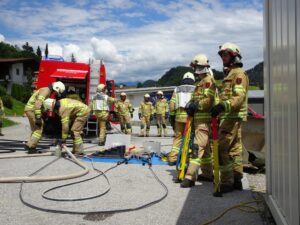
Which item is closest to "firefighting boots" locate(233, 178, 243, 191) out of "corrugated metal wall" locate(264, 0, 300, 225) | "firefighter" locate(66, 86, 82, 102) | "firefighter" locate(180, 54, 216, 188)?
"firefighter" locate(180, 54, 216, 188)

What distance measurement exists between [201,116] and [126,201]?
195 centimetres

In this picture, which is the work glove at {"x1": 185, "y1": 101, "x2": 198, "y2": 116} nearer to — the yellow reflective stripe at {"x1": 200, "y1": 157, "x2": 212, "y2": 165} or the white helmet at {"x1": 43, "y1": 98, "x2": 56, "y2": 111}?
the yellow reflective stripe at {"x1": 200, "y1": 157, "x2": 212, "y2": 165}

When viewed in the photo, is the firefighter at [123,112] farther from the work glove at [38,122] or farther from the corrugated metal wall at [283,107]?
the corrugated metal wall at [283,107]

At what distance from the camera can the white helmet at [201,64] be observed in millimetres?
6113

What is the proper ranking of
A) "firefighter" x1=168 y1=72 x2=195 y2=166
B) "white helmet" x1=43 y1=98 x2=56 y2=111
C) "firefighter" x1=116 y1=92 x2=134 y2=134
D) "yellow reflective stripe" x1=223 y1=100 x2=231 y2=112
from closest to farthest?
"yellow reflective stripe" x1=223 y1=100 x2=231 y2=112 → "firefighter" x1=168 y1=72 x2=195 y2=166 → "white helmet" x1=43 y1=98 x2=56 y2=111 → "firefighter" x1=116 y1=92 x2=134 y2=134

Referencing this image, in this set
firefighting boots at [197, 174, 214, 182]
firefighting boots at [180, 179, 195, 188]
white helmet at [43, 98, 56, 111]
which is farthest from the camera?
white helmet at [43, 98, 56, 111]

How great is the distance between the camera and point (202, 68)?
6.12m

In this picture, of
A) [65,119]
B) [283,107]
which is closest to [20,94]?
[65,119]

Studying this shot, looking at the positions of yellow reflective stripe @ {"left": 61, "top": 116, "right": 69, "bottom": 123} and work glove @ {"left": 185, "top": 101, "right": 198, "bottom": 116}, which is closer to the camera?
work glove @ {"left": 185, "top": 101, "right": 198, "bottom": 116}

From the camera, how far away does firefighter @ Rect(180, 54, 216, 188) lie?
582cm

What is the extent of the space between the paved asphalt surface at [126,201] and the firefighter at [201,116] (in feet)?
0.93

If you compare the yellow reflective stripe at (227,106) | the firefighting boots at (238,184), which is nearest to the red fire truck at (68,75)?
the firefighting boots at (238,184)

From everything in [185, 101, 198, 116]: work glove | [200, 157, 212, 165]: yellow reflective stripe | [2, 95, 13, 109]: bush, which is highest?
[185, 101, 198, 116]: work glove

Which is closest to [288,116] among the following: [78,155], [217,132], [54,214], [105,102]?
[217,132]
